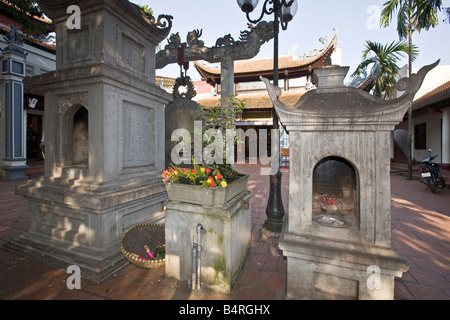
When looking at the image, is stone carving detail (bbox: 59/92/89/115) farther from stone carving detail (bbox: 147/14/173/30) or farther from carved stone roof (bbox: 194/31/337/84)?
carved stone roof (bbox: 194/31/337/84)

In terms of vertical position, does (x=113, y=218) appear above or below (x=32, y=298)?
above

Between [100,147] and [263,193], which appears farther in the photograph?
[263,193]

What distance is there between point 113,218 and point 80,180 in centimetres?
74

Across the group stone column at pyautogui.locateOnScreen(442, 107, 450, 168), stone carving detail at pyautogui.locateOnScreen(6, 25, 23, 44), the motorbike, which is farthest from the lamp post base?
stone column at pyautogui.locateOnScreen(442, 107, 450, 168)

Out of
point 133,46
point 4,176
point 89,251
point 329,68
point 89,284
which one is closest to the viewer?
point 329,68

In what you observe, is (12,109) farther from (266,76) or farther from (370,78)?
(370,78)

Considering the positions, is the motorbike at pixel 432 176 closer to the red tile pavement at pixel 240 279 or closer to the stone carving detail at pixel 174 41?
the red tile pavement at pixel 240 279

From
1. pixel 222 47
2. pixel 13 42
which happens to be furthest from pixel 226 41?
pixel 13 42

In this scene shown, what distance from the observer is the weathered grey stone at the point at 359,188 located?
194 cm

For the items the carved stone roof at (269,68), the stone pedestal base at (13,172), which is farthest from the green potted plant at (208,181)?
the carved stone roof at (269,68)
